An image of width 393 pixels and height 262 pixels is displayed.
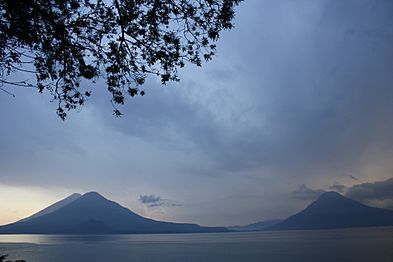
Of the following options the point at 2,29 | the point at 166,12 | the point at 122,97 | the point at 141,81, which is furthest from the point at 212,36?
the point at 2,29

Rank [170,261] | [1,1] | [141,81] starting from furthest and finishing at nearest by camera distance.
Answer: [170,261]
[141,81]
[1,1]

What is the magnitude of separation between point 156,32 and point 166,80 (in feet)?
5.02

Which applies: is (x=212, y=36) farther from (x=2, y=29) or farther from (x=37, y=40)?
(x=2, y=29)

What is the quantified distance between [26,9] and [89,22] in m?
1.74

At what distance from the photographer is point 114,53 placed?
1111cm

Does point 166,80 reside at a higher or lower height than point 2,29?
lower

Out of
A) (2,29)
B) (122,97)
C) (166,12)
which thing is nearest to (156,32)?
(166,12)

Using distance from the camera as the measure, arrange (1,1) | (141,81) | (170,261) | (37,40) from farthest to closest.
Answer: (170,261), (141,81), (37,40), (1,1)

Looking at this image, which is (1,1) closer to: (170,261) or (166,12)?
(166,12)

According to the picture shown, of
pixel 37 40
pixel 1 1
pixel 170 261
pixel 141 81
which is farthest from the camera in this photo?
pixel 170 261

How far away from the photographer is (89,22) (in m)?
10.9

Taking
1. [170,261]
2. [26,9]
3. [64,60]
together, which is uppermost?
[26,9]

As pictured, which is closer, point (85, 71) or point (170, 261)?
point (85, 71)

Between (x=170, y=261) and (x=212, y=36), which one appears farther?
(x=170, y=261)
